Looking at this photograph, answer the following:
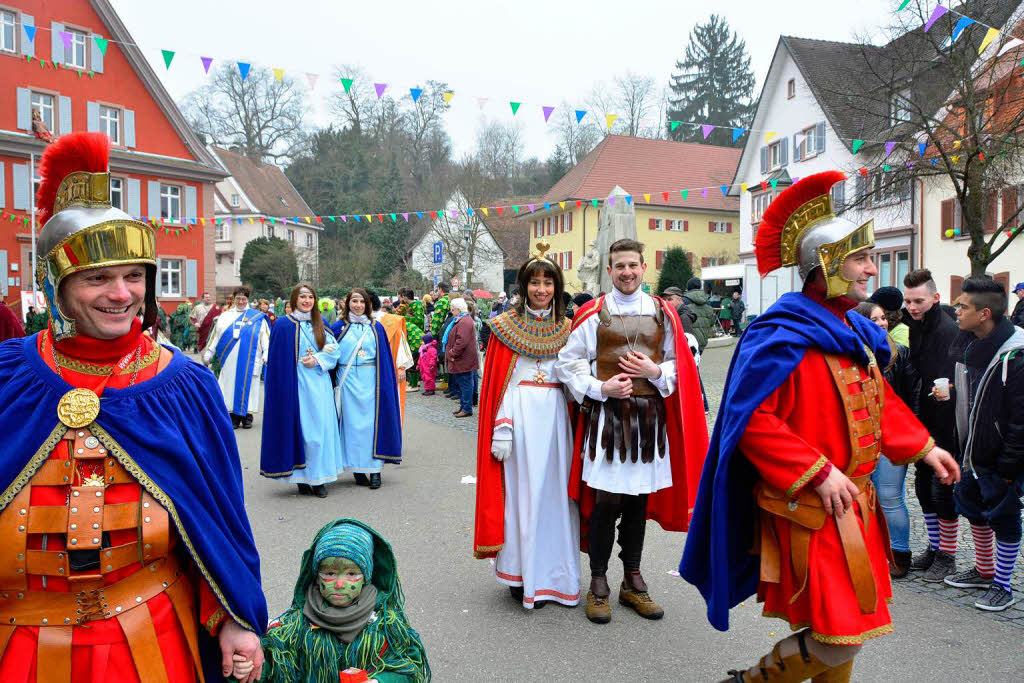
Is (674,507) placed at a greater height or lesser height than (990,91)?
lesser

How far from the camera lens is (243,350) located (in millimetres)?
11789

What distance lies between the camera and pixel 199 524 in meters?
2.18

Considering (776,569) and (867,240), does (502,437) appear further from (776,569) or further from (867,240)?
(867,240)

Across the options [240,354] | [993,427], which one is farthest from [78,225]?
[240,354]

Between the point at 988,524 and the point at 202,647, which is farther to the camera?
the point at 988,524

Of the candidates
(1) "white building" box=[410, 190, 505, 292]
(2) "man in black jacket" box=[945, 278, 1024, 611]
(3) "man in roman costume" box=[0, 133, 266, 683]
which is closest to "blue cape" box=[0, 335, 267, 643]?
(3) "man in roman costume" box=[0, 133, 266, 683]

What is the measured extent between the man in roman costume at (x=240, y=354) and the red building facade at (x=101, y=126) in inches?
616

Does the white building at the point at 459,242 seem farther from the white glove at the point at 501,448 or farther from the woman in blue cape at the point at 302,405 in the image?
the white glove at the point at 501,448

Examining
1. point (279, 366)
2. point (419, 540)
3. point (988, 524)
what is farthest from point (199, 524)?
point (279, 366)

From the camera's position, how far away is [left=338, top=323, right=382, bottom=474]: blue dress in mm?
7922

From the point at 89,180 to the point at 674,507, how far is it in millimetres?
3504

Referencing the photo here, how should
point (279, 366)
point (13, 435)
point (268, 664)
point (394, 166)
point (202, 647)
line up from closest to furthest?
1. point (13, 435)
2. point (202, 647)
3. point (268, 664)
4. point (279, 366)
5. point (394, 166)

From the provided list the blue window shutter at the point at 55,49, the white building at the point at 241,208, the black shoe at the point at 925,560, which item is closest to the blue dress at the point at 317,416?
the black shoe at the point at 925,560

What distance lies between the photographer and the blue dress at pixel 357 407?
26.0ft
